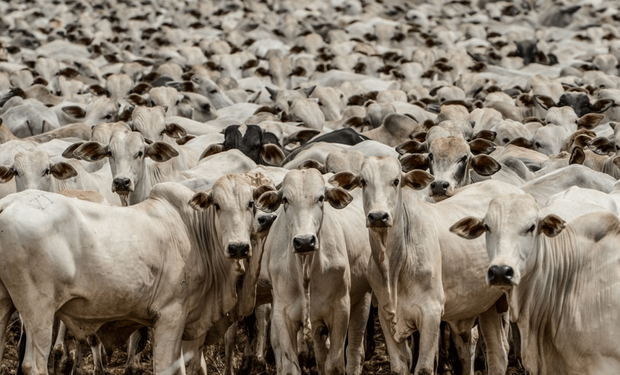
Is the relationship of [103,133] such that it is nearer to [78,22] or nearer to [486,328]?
[486,328]

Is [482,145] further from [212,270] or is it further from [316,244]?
[316,244]

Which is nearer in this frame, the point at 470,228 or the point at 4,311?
the point at 470,228

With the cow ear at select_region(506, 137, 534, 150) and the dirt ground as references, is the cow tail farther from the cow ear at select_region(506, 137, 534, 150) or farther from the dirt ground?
the cow ear at select_region(506, 137, 534, 150)

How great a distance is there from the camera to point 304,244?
732cm

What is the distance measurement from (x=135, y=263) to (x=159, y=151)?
2364mm

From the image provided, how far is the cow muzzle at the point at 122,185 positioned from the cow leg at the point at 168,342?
190 centimetres

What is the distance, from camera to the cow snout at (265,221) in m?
7.98

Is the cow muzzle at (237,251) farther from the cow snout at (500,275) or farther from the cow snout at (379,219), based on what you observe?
the cow snout at (500,275)

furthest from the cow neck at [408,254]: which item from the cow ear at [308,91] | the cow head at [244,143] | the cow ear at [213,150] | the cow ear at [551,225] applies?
the cow ear at [308,91]

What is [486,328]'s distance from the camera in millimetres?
8703

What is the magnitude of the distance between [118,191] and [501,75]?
616 inches

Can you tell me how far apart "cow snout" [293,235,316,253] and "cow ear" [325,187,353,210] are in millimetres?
486

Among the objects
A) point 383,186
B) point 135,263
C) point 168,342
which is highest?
point 383,186

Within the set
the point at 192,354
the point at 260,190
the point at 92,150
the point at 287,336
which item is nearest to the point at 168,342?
the point at 192,354
